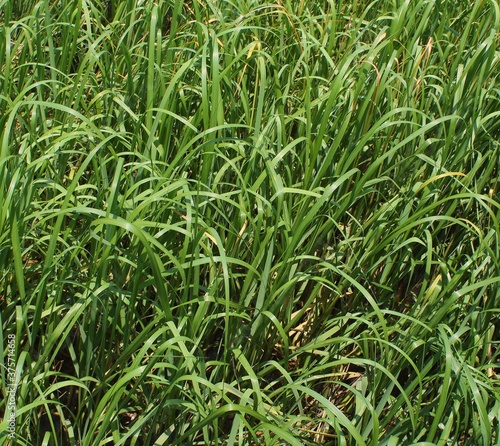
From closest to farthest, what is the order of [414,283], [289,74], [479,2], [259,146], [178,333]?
[178,333] → [259,146] → [414,283] → [289,74] → [479,2]

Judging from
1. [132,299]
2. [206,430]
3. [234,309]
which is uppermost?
[132,299]

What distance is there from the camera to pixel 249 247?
1795 millimetres

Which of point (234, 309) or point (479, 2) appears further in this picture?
point (479, 2)

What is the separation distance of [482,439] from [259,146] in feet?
2.86

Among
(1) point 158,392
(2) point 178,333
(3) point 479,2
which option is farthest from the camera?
(3) point 479,2

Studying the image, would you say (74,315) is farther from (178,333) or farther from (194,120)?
(194,120)

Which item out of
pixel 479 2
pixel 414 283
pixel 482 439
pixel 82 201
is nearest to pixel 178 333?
pixel 82 201

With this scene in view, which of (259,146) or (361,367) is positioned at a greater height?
(259,146)

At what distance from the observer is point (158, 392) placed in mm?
1672

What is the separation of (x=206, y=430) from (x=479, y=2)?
1745 mm

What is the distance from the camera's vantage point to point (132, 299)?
1573 millimetres

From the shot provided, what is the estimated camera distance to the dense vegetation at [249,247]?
157 cm

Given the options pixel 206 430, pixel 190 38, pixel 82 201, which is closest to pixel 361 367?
pixel 206 430

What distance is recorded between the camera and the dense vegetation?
1.57 meters
